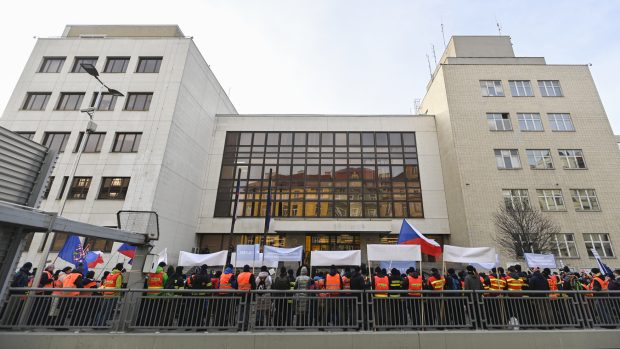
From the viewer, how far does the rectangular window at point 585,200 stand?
22602mm

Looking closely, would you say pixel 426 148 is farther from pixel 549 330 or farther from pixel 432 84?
pixel 549 330

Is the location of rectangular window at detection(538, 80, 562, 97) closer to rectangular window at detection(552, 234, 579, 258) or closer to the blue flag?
rectangular window at detection(552, 234, 579, 258)

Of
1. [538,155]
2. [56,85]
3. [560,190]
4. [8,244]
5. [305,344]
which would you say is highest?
[56,85]

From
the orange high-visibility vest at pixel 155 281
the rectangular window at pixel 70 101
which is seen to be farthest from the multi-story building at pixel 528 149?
the rectangular window at pixel 70 101

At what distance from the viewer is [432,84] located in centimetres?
3056

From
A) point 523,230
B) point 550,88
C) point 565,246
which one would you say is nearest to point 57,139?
point 523,230

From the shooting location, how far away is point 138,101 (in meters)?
23.3

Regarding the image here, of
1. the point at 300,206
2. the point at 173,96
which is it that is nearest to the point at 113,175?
the point at 173,96

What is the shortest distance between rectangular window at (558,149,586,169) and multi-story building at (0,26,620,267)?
0.28 feet

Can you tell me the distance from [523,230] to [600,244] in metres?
7.26

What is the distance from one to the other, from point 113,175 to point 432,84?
3100 centimetres

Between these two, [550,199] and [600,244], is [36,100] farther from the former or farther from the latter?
[600,244]

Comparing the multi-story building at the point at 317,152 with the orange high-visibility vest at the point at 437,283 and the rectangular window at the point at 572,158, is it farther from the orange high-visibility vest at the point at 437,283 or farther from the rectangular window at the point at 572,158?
the orange high-visibility vest at the point at 437,283

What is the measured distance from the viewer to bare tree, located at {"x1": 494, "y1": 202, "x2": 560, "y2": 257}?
19.9 m
